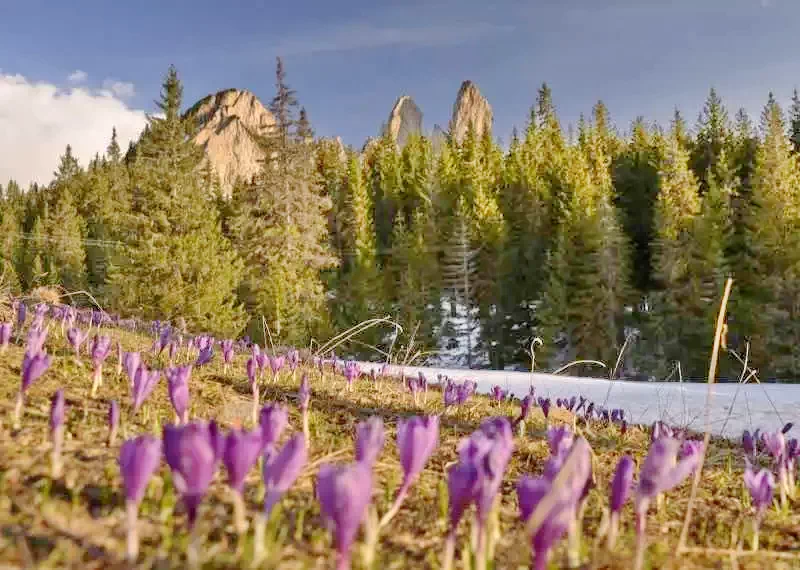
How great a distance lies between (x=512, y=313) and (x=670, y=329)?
9686 mm

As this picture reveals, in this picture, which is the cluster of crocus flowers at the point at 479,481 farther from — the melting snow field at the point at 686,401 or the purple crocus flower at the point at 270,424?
the melting snow field at the point at 686,401

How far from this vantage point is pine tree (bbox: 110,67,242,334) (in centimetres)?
2005

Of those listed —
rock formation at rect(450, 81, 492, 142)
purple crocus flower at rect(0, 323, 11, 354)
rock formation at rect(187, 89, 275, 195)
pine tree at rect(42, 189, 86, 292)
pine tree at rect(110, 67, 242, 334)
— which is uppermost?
rock formation at rect(450, 81, 492, 142)

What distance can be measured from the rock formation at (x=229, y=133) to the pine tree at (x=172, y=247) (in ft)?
226

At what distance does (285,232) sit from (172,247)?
7130mm

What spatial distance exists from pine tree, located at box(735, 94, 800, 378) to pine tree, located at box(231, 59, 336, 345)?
19348mm

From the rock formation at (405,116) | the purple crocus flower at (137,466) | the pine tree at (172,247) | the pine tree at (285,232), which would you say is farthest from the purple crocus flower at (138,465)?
the rock formation at (405,116)

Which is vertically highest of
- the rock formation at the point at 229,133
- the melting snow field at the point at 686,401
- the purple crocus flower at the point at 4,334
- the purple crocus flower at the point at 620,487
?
the rock formation at the point at 229,133

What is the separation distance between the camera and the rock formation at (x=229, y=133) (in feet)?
306

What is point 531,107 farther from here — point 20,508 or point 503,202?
point 20,508

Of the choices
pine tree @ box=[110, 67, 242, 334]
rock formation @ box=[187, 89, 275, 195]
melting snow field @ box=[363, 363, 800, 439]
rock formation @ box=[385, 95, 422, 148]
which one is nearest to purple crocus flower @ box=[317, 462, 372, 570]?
melting snow field @ box=[363, 363, 800, 439]

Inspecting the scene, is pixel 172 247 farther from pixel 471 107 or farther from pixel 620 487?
pixel 471 107

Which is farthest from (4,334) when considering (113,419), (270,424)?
(270,424)

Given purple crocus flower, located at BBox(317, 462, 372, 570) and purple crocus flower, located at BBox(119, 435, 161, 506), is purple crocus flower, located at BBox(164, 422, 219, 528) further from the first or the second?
purple crocus flower, located at BBox(317, 462, 372, 570)
